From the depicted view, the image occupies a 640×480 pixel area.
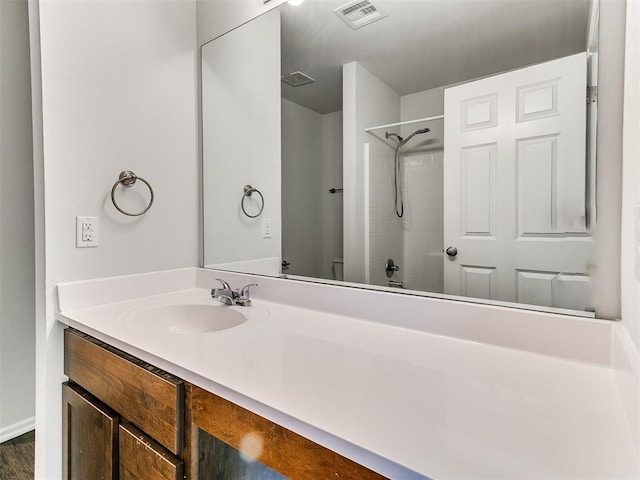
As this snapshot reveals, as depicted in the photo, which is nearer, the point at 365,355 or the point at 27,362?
the point at 365,355

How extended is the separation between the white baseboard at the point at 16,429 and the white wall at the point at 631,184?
2537 millimetres

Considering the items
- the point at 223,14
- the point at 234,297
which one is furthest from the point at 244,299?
the point at 223,14

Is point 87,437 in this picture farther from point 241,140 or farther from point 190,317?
point 241,140

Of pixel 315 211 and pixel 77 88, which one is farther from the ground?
pixel 77 88

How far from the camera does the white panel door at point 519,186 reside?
792mm

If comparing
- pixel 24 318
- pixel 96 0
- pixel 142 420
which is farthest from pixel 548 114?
pixel 24 318

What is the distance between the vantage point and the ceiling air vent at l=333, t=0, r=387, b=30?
1109mm

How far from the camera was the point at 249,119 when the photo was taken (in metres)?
1.47

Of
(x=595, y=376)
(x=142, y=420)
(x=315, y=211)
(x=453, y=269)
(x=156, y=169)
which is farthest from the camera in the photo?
(x=156, y=169)

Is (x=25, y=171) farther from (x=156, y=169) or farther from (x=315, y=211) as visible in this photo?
(x=315, y=211)

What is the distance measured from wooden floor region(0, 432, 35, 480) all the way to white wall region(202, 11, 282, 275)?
47.8 inches

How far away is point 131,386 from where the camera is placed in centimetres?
83

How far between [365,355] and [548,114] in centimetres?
72

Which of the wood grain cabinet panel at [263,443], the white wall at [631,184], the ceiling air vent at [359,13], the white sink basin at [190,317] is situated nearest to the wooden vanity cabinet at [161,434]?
the wood grain cabinet panel at [263,443]
